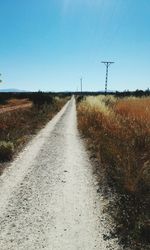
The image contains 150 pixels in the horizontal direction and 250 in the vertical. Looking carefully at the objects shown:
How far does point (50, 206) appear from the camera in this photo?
273 inches

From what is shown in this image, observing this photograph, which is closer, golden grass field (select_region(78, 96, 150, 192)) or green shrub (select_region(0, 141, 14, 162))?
golden grass field (select_region(78, 96, 150, 192))

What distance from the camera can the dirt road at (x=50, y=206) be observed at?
5422mm

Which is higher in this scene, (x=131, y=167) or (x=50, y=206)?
(x=131, y=167)

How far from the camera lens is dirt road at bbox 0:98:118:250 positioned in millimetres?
5422

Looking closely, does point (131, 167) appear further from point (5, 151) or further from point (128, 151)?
point (5, 151)

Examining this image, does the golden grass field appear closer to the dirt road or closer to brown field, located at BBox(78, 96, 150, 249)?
brown field, located at BBox(78, 96, 150, 249)

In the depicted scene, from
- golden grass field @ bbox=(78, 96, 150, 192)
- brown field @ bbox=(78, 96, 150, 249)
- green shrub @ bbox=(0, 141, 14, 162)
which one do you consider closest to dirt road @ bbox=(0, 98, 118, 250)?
green shrub @ bbox=(0, 141, 14, 162)

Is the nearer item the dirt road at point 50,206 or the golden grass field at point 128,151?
the dirt road at point 50,206

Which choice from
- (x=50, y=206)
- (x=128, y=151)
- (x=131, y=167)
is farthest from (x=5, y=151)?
(x=50, y=206)

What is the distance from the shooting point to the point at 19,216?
251 inches

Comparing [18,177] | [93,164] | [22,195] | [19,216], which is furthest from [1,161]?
[19,216]

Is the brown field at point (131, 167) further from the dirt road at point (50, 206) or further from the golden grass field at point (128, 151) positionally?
the dirt road at point (50, 206)

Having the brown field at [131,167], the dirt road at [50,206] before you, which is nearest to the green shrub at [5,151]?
the dirt road at [50,206]

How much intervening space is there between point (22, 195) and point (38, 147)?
652 cm
